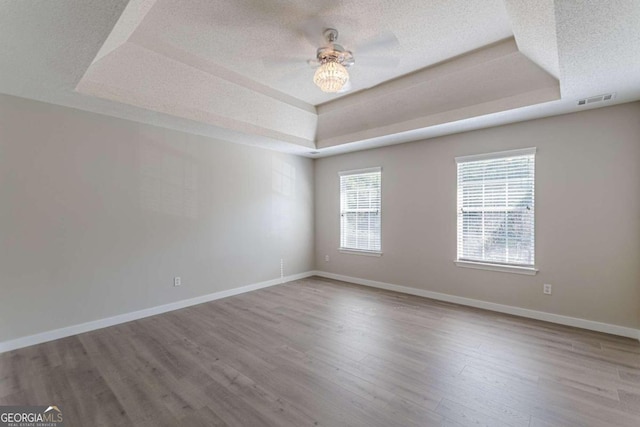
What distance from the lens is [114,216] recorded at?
3598 millimetres

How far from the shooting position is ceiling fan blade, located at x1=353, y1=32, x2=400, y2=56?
2.74 metres

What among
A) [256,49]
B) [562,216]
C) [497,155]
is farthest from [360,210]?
[256,49]

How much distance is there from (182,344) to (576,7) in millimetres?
4111

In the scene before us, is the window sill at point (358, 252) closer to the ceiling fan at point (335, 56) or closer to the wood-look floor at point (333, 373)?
the wood-look floor at point (333, 373)

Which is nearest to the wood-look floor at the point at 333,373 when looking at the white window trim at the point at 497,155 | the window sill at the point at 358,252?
the window sill at the point at 358,252

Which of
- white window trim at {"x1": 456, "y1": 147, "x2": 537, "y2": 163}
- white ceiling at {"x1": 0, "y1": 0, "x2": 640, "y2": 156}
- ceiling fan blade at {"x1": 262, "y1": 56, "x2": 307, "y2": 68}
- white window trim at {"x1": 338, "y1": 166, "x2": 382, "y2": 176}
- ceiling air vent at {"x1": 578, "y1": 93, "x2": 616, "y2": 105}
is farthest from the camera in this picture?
white window trim at {"x1": 338, "y1": 166, "x2": 382, "y2": 176}

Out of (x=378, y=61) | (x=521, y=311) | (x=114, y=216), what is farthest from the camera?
(x=521, y=311)

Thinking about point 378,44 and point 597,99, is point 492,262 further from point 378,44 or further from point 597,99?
point 378,44

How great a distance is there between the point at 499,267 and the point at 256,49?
160 inches

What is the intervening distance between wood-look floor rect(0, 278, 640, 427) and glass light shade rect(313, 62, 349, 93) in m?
2.63

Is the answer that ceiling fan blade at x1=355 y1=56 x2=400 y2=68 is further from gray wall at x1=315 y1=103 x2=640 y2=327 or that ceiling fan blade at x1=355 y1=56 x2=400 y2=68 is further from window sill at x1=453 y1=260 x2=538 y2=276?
window sill at x1=453 y1=260 x2=538 y2=276

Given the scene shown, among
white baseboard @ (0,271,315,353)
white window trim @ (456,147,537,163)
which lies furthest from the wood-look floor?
white window trim @ (456,147,537,163)

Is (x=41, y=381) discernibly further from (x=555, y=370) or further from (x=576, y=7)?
(x=576, y=7)

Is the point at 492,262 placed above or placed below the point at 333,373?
above
